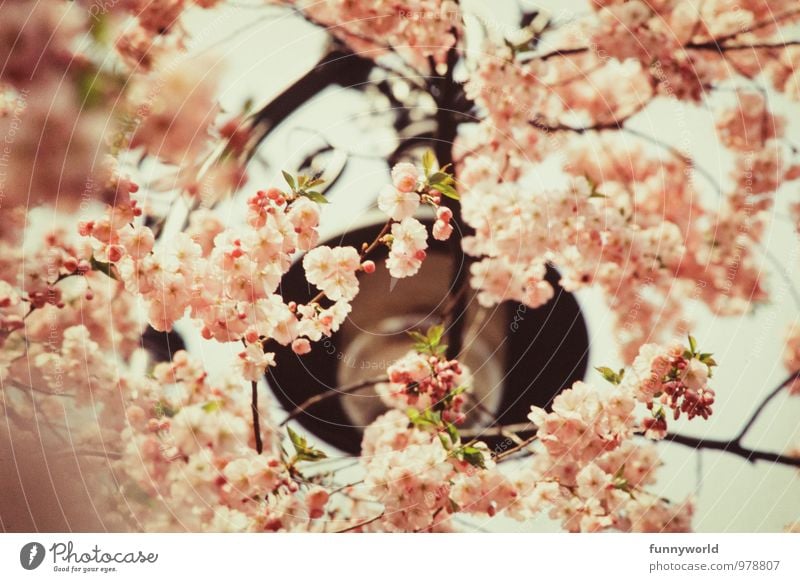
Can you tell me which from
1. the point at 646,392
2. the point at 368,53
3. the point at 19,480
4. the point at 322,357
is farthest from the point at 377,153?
the point at 19,480

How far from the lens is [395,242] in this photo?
2.08 ft

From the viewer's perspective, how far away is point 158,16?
0.62 metres

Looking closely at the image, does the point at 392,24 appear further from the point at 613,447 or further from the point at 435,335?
the point at 613,447

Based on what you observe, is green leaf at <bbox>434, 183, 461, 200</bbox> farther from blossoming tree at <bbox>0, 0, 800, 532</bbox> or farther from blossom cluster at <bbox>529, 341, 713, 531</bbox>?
blossom cluster at <bbox>529, 341, 713, 531</bbox>

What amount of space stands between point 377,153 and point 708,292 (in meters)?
0.37

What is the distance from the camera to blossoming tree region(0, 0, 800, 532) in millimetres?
617
